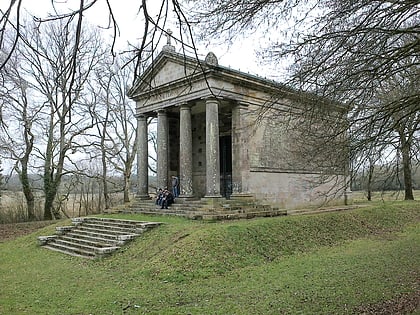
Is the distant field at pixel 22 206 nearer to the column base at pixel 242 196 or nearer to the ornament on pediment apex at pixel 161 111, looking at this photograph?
the ornament on pediment apex at pixel 161 111

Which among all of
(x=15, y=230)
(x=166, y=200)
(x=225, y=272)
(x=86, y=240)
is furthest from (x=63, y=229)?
(x=225, y=272)

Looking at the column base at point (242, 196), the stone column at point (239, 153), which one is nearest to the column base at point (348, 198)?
the column base at point (242, 196)

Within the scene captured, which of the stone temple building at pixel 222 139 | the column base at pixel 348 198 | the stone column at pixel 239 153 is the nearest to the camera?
the stone temple building at pixel 222 139

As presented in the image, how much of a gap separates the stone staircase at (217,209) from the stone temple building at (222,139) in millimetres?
297

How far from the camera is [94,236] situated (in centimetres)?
1413

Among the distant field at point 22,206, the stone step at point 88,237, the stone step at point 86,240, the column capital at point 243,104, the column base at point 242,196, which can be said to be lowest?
the stone step at point 86,240

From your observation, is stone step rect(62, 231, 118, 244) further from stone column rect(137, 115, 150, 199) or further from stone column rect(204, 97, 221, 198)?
stone column rect(137, 115, 150, 199)

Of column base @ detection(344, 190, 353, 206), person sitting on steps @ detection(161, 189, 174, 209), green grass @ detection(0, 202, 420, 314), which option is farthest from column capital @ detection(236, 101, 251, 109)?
column base @ detection(344, 190, 353, 206)

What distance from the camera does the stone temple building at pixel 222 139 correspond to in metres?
16.2

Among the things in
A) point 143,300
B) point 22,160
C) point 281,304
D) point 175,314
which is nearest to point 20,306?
point 143,300

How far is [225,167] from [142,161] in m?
4.26

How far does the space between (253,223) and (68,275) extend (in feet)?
19.2

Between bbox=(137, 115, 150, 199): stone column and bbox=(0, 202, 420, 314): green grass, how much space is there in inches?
232

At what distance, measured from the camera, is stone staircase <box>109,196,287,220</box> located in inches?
572
